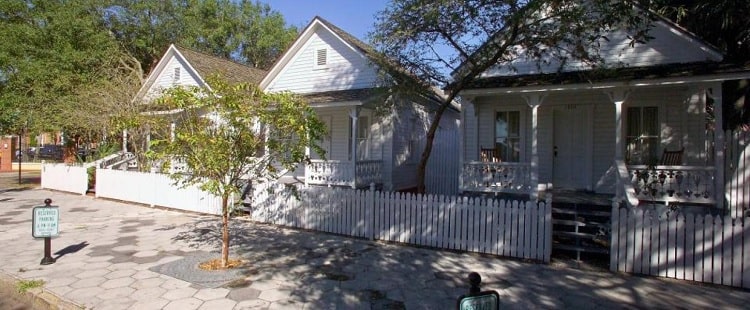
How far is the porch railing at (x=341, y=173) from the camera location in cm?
1360

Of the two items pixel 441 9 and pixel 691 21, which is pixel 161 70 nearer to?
pixel 441 9

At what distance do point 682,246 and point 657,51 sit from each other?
649 centimetres

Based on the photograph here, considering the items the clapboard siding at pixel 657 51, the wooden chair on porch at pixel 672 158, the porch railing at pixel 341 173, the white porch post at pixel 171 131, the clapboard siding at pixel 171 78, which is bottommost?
the porch railing at pixel 341 173

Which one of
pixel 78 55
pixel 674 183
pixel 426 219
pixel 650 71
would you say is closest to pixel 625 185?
pixel 674 183

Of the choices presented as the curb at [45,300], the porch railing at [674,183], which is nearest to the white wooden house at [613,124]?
the porch railing at [674,183]

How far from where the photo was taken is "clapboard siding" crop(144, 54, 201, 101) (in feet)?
64.4

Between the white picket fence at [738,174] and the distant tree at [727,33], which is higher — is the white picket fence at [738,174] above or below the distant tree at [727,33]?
below

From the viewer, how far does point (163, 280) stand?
660 centimetres

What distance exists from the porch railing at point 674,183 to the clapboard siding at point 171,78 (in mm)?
16793

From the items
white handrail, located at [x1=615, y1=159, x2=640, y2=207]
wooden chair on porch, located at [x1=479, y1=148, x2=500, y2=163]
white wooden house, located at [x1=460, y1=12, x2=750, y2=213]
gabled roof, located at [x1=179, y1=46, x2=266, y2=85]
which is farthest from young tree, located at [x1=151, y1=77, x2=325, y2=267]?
gabled roof, located at [x1=179, y1=46, x2=266, y2=85]

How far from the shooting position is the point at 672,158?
33.6ft

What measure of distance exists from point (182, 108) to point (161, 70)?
1618cm

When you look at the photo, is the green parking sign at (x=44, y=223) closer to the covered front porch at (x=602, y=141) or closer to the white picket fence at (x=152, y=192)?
the white picket fence at (x=152, y=192)

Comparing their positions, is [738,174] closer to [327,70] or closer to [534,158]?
[534,158]
